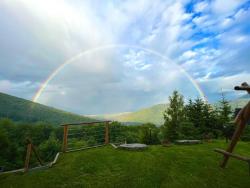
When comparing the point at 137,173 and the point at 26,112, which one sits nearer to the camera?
the point at 137,173

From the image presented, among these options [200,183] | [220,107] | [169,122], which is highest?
[220,107]

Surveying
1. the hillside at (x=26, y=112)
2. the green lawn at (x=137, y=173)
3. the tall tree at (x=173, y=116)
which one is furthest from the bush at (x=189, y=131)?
the hillside at (x=26, y=112)

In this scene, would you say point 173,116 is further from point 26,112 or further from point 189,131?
point 26,112

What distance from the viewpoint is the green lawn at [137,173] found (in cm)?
507

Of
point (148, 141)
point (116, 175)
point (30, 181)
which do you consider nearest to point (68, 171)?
point (30, 181)

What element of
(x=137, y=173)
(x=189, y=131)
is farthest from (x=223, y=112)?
(x=137, y=173)

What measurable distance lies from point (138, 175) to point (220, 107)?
15.7 metres

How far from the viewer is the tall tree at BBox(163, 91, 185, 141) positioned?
1946 centimetres

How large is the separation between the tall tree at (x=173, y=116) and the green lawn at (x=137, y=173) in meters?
11.8

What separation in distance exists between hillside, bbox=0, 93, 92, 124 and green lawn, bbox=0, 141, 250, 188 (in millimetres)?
104346

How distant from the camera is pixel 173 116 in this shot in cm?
2088

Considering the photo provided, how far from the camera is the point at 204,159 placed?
740 cm

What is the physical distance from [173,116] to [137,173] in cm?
1590

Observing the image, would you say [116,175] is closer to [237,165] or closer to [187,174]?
[187,174]
